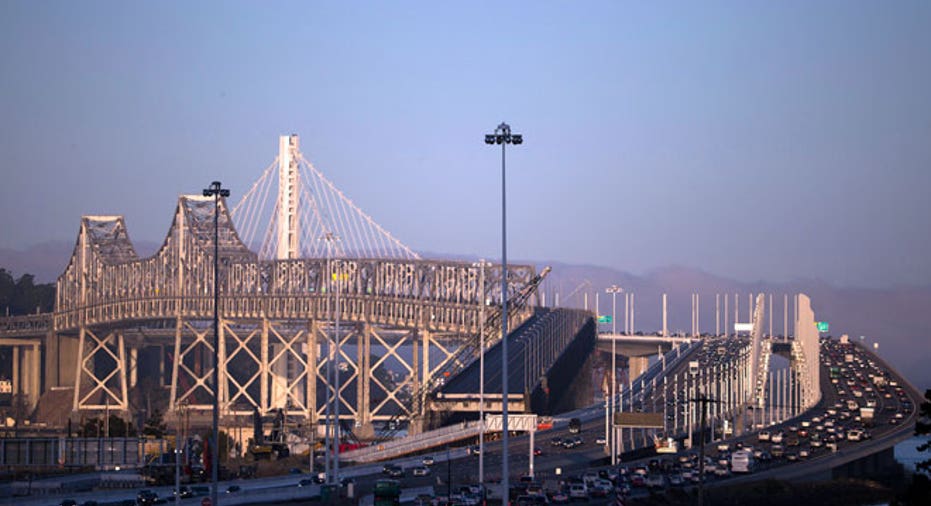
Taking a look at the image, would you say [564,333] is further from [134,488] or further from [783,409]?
[134,488]

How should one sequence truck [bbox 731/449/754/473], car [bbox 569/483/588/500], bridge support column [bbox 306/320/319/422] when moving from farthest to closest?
bridge support column [bbox 306/320/319/422] < truck [bbox 731/449/754/473] < car [bbox 569/483/588/500]

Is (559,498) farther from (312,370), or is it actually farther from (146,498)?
(312,370)

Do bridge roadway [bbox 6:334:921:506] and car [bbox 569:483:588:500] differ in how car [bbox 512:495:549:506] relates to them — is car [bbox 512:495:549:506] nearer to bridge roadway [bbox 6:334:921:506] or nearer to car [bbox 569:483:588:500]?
car [bbox 569:483:588:500]

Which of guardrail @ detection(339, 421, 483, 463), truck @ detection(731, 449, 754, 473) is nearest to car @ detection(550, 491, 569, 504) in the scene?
truck @ detection(731, 449, 754, 473)

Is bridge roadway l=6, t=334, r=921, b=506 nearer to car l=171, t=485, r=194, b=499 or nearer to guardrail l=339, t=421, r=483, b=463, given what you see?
car l=171, t=485, r=194, b=499

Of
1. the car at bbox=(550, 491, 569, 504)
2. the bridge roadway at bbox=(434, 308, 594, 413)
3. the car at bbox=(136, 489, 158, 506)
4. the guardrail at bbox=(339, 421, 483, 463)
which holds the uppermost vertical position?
the bridge roadway at bbox=(434, 308, 594, 413)

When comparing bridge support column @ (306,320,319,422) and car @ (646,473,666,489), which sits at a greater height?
bridge support column @ (306,320,319,422)

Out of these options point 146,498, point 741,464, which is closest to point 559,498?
point 146,498

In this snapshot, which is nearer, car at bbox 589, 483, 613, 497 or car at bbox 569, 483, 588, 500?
car at bbox 569, 483, 588, 500

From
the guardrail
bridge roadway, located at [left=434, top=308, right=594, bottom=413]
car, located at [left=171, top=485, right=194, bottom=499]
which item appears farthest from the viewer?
bridge roadway, located at [left=434, top=308, right=594, bottom=413]

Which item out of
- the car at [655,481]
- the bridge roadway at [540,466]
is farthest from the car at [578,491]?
the car at [655,481]

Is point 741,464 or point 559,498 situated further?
point 741,464

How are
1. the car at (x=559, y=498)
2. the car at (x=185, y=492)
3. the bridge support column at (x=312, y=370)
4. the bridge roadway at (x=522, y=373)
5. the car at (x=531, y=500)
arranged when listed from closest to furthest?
1. the car at (x=531, y=500)
2. the car at (x=559, y=498)
3. the car at (x=185, y=492)
4. the bridge roadway at (x=522, y=373)
5. the bridge support column at (x=312, y=370)

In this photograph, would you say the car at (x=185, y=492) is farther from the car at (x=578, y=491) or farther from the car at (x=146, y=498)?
the car at (x=578, y=491)
